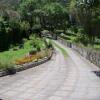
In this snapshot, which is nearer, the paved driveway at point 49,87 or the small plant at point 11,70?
the paved driveway at point 49,87

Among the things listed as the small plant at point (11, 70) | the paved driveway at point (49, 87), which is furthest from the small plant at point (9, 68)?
the paved driveway at point (49, 87)

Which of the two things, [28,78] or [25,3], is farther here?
[25,3]

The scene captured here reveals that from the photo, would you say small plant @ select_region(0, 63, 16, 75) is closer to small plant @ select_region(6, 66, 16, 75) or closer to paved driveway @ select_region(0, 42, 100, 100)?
small plant @ select_region(6, 66, 16, 75)

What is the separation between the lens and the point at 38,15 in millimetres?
118750

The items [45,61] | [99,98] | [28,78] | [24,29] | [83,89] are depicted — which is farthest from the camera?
[24,29]

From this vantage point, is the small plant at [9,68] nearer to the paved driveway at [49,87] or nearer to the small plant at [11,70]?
the small plant at [11,70]

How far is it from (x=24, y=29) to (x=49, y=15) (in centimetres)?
2737

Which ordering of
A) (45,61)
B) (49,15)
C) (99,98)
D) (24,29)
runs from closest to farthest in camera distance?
(99,98) → (45,61) → (24,29) → (49,15)

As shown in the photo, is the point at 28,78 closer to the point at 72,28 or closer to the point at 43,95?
the point at 43,95

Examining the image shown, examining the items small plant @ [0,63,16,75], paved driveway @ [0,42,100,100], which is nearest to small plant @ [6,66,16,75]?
small plant @ [0,63,16,75]

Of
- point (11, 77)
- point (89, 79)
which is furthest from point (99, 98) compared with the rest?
point (11, 77)

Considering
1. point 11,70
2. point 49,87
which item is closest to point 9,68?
point 11,70

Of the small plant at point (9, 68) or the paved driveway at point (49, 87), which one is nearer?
the paved driveway at point (49, 87)

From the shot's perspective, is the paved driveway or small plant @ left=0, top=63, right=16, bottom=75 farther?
small plant @ left=0, top=63, right=16, bottom=75
